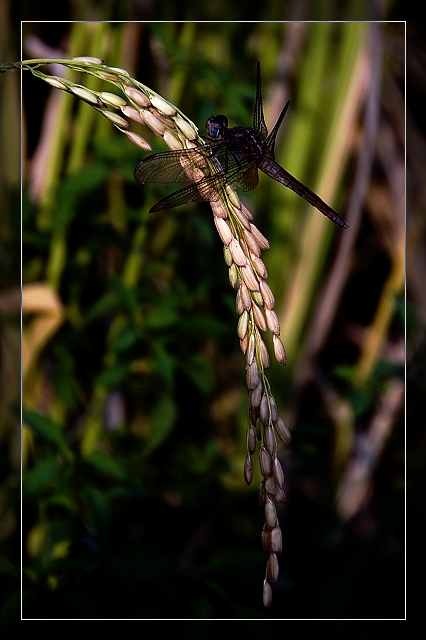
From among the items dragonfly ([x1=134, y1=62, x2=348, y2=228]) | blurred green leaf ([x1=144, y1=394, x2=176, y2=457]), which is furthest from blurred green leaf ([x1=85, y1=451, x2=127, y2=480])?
dragonfly ([x1=134, y1=62, x2=348, y2=228])

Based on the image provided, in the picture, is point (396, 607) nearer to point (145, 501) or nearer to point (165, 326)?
point (145, 501)

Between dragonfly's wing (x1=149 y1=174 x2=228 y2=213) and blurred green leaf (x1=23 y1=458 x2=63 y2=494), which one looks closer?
dragonfly's wing (x1=149 y1=174 x2=228 y2=213)

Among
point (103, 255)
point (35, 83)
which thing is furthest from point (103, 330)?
point (35, 83)

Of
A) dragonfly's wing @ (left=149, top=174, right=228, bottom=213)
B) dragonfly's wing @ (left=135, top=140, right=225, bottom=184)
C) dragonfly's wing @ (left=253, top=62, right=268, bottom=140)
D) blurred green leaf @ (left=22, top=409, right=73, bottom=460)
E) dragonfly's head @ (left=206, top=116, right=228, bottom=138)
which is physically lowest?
blurred green leaf @ (left=22, top=409, right=73, bottom=460)

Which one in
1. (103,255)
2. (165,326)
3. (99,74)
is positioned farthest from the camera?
(103,255)

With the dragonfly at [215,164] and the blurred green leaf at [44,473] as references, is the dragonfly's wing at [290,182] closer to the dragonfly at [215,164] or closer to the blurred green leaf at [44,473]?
the dragonfly at [215,164]

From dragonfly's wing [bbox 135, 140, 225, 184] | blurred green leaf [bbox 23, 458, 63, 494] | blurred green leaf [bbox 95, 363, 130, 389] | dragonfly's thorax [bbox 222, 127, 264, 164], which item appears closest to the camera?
dragonfly's wing [bbox 135, 140, 225, 184]

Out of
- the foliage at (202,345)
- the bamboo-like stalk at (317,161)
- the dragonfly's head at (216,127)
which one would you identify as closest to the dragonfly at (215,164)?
the dragonfly's head at (216,127)

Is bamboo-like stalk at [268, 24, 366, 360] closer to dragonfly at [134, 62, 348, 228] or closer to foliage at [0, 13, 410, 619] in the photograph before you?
foliage at [0, 13, 410, 619]

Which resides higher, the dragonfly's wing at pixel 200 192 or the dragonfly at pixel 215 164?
the dragonfly at pixel 215 164
